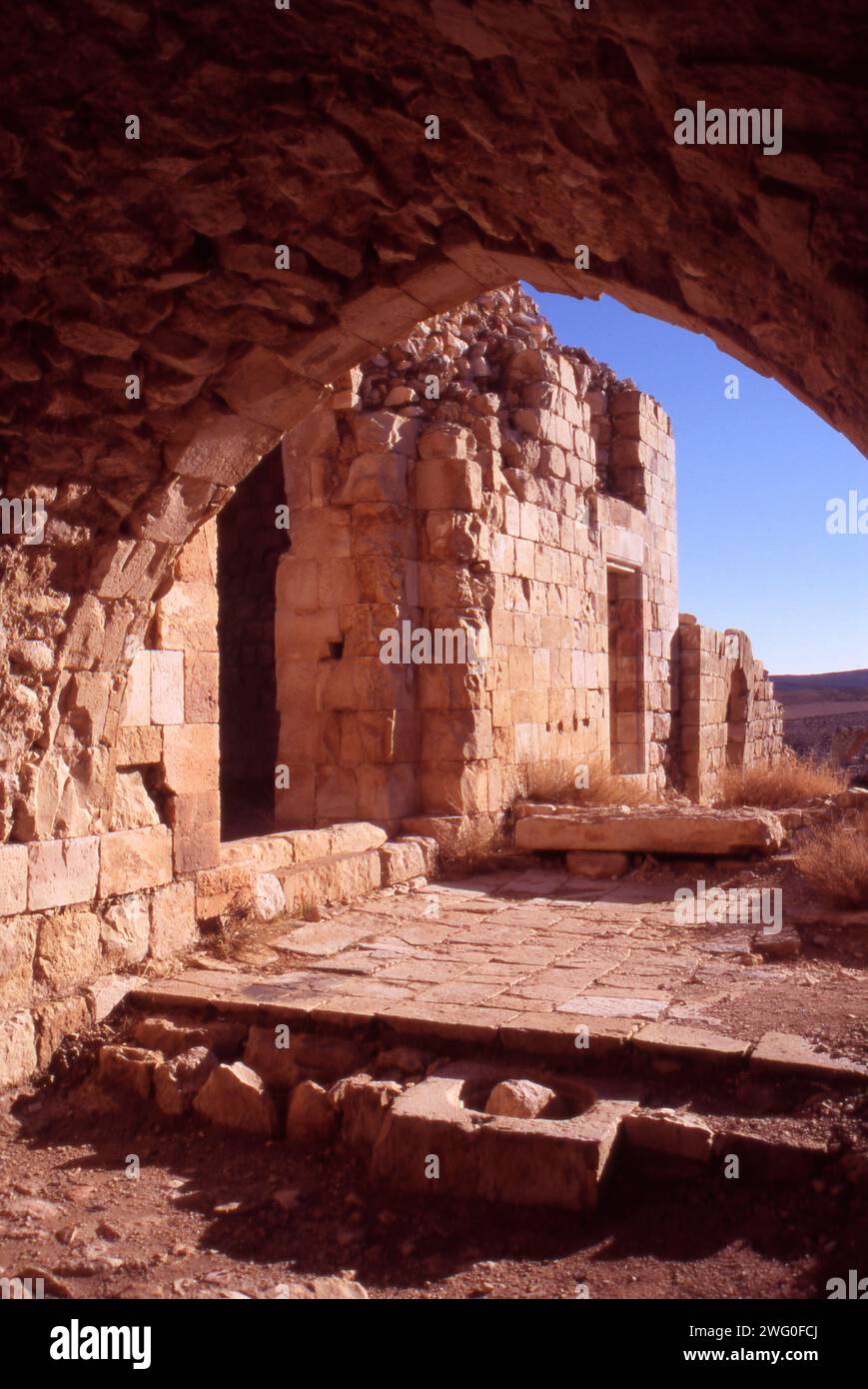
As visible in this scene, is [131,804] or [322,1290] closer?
[322,1290]

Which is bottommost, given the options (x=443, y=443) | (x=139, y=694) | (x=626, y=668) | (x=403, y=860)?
(x=403, y=860)

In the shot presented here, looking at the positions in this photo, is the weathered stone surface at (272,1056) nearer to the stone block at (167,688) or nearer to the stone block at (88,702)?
the stone block at (88,702)

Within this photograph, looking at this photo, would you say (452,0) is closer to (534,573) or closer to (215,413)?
(215,413)

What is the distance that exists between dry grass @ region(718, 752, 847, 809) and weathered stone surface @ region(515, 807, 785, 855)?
1.55 metres

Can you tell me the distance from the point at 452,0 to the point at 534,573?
6955 millimetres

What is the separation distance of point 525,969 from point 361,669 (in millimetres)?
3058

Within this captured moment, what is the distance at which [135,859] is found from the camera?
5352mm

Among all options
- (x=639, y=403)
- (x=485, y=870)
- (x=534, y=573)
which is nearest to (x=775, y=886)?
(x=485, y=870)

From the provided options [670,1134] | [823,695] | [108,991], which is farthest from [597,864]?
[823,695]

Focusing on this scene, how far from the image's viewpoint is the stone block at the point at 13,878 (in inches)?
180

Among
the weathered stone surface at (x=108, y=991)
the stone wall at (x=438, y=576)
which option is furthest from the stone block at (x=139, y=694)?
the stone wall at (x=438, y=576)

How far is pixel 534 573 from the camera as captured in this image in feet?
31.0

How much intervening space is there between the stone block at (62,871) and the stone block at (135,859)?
75 mm

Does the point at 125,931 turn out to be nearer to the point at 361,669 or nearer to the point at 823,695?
the point at 361,669
